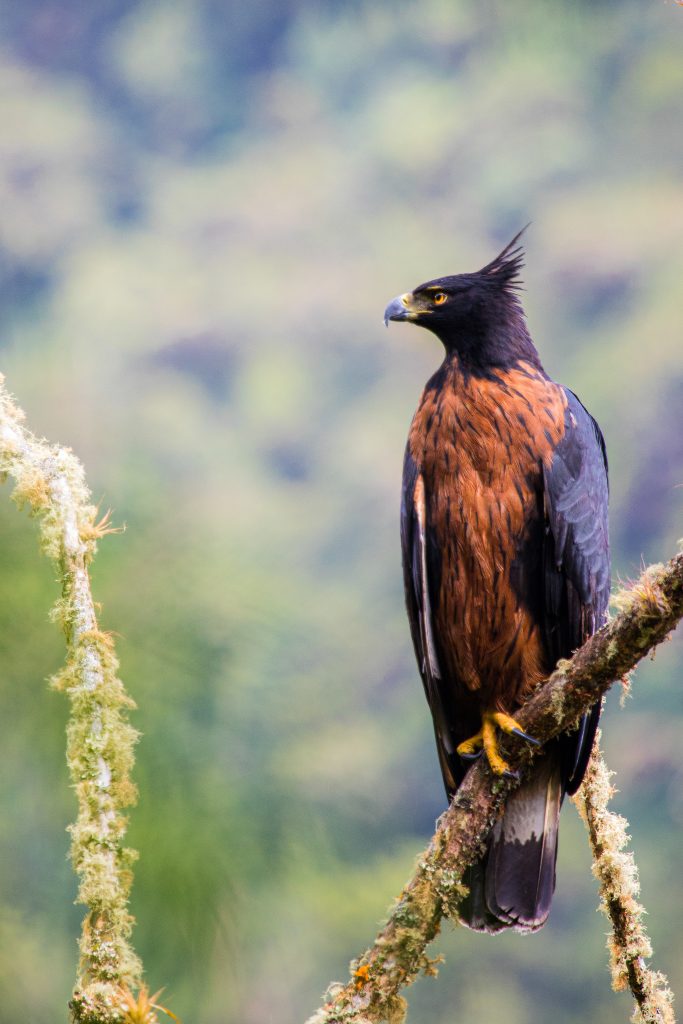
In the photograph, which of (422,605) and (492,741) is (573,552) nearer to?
(422,605)

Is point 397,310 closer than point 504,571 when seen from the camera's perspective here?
No

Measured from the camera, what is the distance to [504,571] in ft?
8.48

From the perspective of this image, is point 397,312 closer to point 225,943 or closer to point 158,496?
point 158,496

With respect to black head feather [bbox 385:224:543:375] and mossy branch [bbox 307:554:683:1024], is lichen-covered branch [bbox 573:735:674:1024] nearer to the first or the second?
mossy branch [bbox 307:554:683:1024]

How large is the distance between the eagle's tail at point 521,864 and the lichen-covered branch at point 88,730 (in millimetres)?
1074

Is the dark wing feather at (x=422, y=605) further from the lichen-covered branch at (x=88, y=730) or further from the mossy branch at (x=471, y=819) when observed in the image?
the lichen-covered branch at (x=88, y=730)

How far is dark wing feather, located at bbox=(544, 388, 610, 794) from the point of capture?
2.53 meters

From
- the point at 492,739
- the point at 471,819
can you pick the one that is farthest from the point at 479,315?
the point at 471,819

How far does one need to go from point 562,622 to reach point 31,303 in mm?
4799

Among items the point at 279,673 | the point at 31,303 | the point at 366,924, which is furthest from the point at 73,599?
the point at 31,303

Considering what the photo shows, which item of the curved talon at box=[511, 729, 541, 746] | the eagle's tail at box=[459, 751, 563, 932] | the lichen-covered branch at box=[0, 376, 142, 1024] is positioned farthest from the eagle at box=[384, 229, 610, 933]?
the lichen-covered branch at box=[0, 376, 142, 1024]

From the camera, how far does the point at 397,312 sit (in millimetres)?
2895

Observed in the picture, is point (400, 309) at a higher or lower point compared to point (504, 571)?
higher

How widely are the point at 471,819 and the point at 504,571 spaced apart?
0.67 metres
